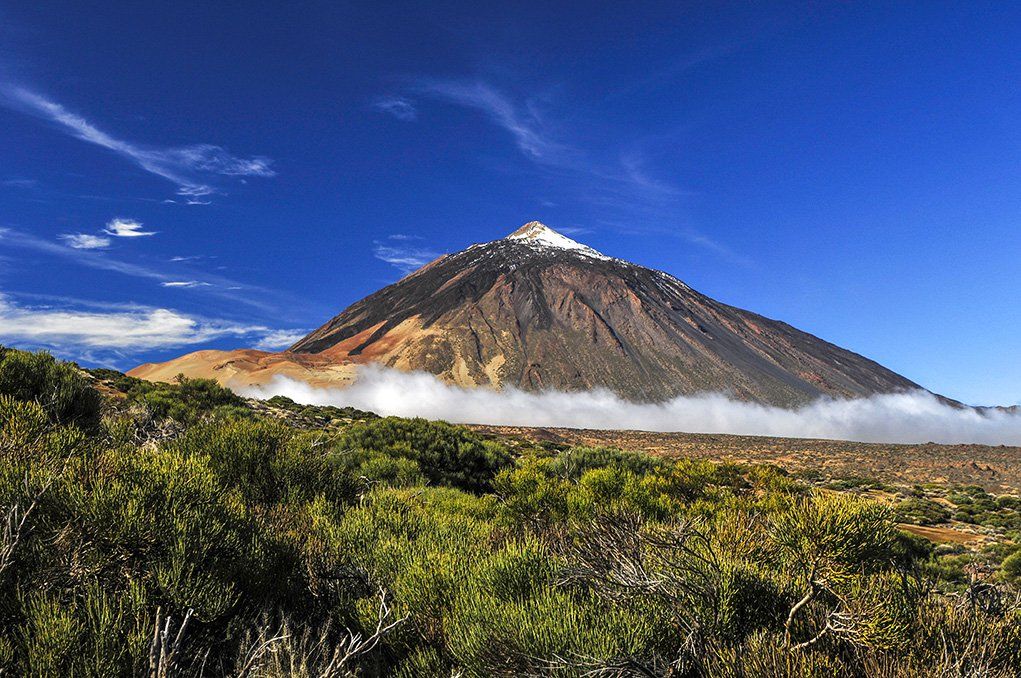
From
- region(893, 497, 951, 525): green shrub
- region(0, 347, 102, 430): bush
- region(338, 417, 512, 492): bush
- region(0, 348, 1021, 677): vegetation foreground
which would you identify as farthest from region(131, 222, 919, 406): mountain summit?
region(0, 348, 1021, 677): vegetation foreground

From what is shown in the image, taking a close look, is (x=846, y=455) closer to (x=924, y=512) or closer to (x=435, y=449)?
(x=924, y=512)

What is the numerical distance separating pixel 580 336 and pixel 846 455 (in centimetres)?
9347

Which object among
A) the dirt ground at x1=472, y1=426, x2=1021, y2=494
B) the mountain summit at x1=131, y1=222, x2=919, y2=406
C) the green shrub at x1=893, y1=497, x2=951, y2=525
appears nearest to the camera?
the green shrub at x1=893, y1=497, x2=951, y2=525

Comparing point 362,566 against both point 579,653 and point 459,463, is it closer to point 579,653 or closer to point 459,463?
point 579,653

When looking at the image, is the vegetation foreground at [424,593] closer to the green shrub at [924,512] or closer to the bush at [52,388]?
the bush at [52,388]

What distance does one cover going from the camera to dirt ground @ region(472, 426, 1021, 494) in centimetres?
3741

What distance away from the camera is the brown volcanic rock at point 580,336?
13100 centimetres

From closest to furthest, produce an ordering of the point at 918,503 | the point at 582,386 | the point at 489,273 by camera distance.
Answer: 1. the point at 918,503
2. the point at 582,386
3. the point at 489,273

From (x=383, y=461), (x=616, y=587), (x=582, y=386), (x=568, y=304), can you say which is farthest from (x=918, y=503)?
(x=568, y=304)

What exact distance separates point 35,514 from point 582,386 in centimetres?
12447

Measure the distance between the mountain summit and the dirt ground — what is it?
216 feet

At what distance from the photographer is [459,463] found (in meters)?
17.6

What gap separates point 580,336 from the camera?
141375 mm

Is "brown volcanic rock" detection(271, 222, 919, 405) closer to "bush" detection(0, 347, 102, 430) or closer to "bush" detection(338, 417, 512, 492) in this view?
"bush" detection(338, 417, 512, 492)
